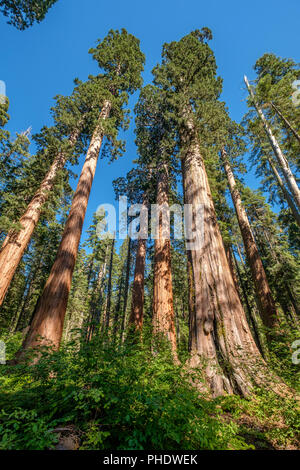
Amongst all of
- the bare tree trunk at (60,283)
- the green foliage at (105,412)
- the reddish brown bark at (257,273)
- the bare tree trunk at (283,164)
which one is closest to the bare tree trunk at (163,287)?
the bare tree trunk at (60,283)

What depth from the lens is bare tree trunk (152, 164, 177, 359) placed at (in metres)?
6.16

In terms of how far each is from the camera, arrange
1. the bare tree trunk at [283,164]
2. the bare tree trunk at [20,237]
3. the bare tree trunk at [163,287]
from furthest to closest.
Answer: the bare tree trunk at [283,164] < the bare tree trunk at [20,237] < the bare tree trunk at [163,287]

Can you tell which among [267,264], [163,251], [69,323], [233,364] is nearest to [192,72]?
[163,251]

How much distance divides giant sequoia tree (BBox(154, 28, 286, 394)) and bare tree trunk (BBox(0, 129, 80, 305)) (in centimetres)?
614

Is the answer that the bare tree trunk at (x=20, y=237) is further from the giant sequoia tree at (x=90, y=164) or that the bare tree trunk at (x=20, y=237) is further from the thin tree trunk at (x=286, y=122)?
the thin tree trunk at (x=286, y=122)

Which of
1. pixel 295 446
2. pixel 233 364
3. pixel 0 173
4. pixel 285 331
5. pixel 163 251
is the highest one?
pixel 0 173

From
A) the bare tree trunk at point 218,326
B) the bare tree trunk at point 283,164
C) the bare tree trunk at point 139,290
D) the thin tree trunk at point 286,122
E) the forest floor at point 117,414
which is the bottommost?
the forest floor at point 117,414

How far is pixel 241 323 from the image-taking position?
12.2 ft

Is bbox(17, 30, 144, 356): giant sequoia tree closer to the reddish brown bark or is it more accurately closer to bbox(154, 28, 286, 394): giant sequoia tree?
bbox(154, 28, 286, 394): giant sequoia tree

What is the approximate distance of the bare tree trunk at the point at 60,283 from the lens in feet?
13.9

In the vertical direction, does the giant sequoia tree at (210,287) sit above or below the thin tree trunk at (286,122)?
below

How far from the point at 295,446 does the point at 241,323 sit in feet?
5.72

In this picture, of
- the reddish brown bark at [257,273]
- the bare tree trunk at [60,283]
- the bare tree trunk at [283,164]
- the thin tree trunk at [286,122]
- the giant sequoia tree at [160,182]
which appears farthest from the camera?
the thin tree trunk at [286,122]

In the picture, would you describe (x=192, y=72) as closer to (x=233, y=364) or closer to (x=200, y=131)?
(x=200, y=131)
